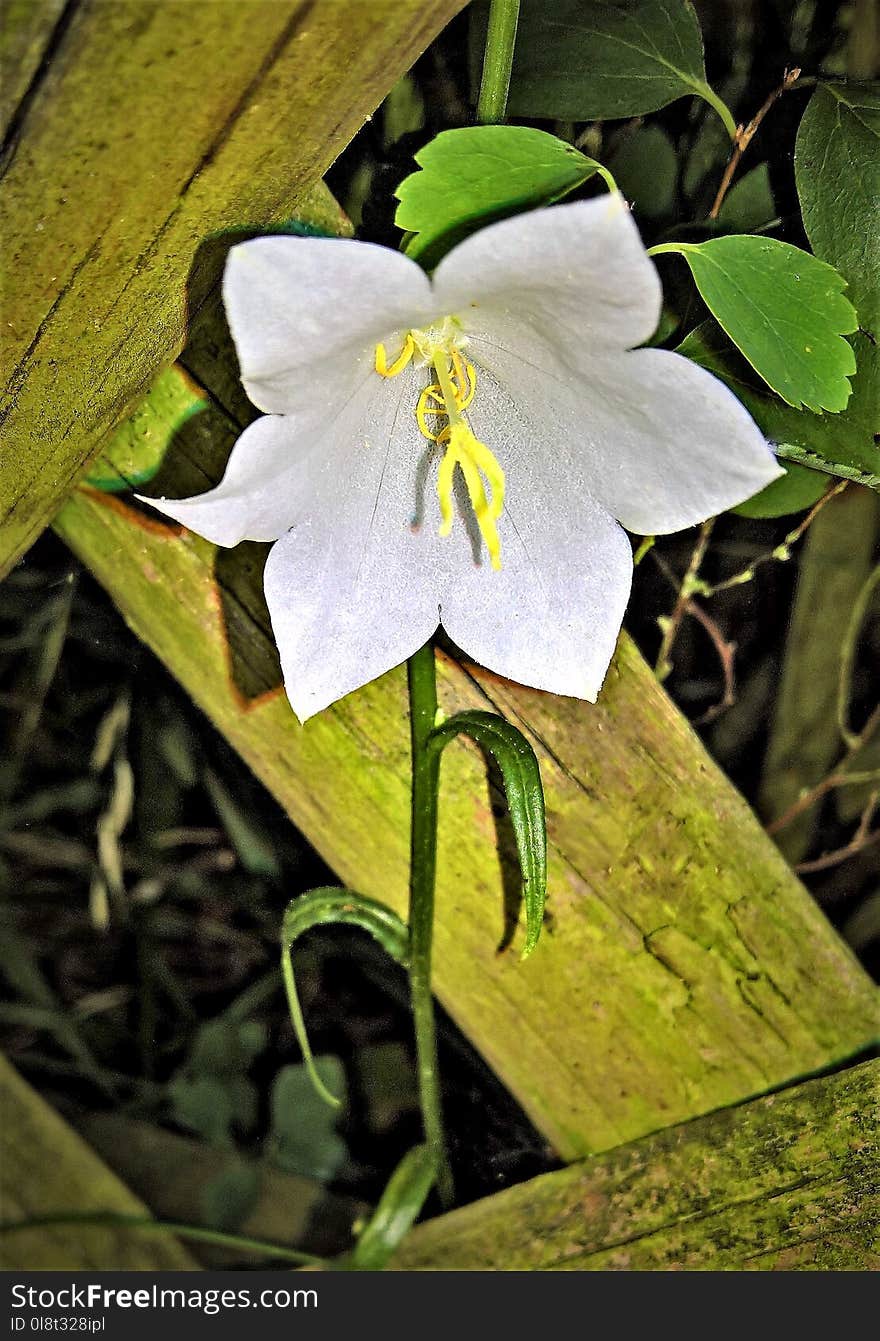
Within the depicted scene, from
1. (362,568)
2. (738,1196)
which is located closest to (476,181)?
(362,568)

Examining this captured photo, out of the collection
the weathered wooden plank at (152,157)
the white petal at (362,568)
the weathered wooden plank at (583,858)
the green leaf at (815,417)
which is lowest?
the weathered wooden plank at (583,858)

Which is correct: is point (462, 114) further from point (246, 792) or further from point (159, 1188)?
point (159, 1188)

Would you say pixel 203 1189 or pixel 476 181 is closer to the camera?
pixel 476 181

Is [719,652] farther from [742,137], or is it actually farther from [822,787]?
[742,137]

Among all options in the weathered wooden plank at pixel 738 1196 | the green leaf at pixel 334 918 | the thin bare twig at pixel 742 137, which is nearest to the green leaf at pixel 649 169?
the thin bare twig at pixel 742 137

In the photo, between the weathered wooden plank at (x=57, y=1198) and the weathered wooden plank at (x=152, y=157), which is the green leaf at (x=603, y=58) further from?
the weathered wooden plank at (x=57, y=1198)

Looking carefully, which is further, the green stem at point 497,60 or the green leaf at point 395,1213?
the green leaf at point 395,1213
